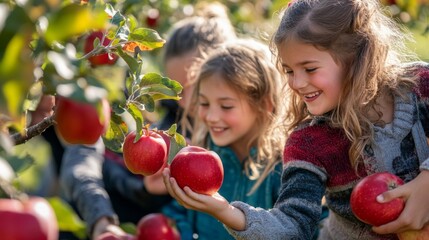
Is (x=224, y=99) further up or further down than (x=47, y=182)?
further up

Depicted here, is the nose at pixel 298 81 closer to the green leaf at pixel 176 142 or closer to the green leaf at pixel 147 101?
the green leaf at pixel 176 142

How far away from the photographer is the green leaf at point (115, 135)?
66.0 inches

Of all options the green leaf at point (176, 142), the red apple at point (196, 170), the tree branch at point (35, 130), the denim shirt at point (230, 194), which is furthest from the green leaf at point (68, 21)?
the denim shirt at point (230, 194)

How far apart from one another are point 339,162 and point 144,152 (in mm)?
741

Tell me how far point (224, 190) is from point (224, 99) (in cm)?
36

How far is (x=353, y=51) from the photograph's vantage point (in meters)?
2.27

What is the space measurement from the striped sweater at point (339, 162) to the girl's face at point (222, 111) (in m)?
0.65

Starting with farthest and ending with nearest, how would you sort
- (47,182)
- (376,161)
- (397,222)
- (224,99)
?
(47,182) < (224,99) < (376,161) < (397,222)

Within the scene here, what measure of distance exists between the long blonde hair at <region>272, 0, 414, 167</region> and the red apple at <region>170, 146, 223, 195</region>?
449 millimetres

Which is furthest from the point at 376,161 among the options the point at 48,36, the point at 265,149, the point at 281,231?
the point at 48,36

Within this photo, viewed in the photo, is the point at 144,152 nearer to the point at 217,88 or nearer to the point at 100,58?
the point at 100,58

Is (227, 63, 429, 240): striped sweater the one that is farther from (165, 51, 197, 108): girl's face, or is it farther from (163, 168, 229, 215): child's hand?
(165, 51, 197, 108): girl's face

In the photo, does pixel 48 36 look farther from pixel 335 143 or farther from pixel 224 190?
pixel 224 190

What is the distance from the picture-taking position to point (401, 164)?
2.24 metres
